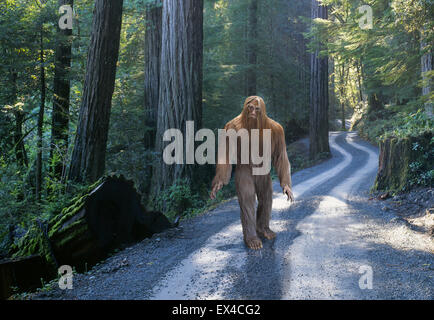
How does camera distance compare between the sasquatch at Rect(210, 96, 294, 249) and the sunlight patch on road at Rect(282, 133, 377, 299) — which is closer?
the sunlight patch on road at Rect(282, 133, 377, 299)

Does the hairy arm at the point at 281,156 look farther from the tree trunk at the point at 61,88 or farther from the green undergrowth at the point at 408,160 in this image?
the tree trunk at the point at 61,88

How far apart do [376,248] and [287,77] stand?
18.9 m

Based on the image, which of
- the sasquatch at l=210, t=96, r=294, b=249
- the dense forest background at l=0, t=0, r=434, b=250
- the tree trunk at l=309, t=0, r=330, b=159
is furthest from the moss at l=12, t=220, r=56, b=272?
the tree trunk at l=309, t=0, r=330, b=159

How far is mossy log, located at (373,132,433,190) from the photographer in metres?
6.70

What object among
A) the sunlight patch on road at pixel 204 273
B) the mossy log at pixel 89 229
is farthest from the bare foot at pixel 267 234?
the mossy log at pixel 89 229

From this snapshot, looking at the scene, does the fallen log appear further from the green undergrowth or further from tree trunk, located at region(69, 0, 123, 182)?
the green undergrowth

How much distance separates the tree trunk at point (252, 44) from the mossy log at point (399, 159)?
37.4 ft

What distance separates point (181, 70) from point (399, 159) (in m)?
4.99

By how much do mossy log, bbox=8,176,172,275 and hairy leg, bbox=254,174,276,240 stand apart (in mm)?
1598

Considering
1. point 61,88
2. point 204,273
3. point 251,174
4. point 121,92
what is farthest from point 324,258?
point 121,92

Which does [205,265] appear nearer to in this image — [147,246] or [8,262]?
[147,246]

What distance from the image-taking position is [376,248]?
13.3ft

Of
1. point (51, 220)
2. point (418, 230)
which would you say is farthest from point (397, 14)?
point (51, 220)

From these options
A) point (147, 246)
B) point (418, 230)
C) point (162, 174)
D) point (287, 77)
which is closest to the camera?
point (147, 246)
